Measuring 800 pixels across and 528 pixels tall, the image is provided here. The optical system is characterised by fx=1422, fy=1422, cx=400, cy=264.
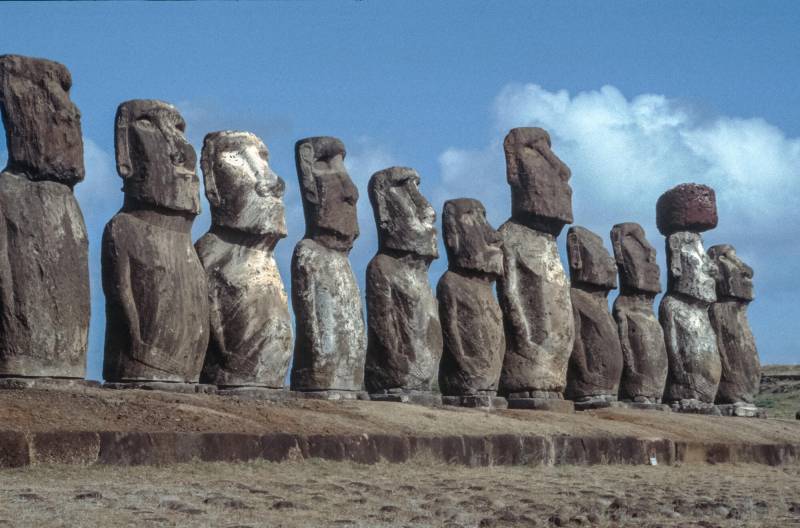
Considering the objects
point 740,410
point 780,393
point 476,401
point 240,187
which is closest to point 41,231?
point 240,187

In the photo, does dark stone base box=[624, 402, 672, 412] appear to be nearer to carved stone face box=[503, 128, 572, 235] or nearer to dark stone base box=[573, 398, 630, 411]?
dark stone base box=[573, 398, 630, 411]

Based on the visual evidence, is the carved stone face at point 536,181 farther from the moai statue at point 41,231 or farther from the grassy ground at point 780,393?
the grassy ground at point 780,393

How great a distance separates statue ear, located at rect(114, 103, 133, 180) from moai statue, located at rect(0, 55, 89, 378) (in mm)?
784

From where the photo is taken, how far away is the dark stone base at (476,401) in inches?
597

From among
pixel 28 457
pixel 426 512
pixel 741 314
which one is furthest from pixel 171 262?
pixel 741 314

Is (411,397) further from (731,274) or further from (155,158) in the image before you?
(731,274)

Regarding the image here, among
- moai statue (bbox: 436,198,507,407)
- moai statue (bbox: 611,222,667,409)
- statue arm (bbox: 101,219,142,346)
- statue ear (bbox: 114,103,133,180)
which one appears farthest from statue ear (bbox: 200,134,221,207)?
moai statue (bbox: 611,222,667,409)

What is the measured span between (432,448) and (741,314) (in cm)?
1119

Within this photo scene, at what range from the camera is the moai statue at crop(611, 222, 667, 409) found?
1897 centimetres

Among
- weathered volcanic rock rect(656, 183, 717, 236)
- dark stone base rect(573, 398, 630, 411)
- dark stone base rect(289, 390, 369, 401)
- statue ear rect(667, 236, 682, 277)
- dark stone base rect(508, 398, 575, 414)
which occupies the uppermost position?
weathered volcanic rock rect(656, 183, 717, 236)

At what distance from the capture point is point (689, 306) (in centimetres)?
2041

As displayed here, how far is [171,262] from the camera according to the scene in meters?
12.2

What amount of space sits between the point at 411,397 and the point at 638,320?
18.5ft

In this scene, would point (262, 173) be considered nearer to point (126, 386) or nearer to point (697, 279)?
point (126, 386)
